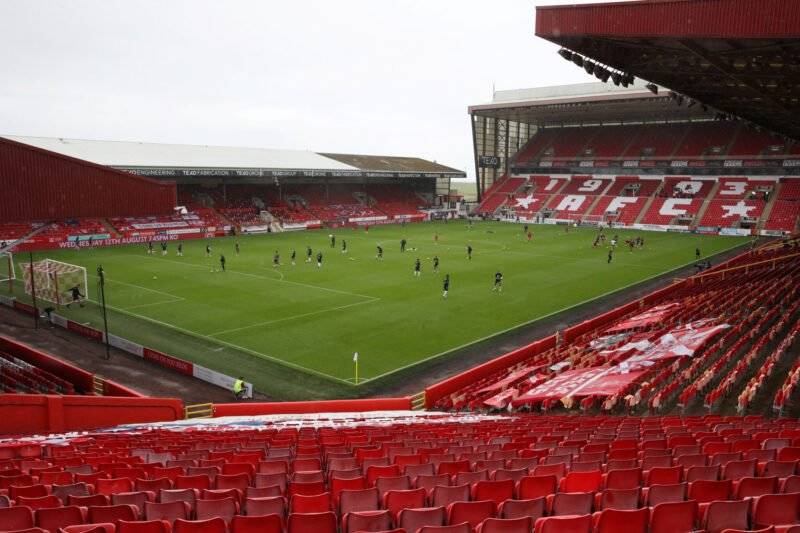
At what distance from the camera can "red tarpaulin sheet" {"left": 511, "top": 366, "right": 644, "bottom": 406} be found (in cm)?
1484

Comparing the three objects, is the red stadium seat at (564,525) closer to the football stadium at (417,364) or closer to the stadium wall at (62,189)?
the football stadium at (417,364)

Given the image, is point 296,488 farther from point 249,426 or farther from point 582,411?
point 582,411

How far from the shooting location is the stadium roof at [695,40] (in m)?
12.7

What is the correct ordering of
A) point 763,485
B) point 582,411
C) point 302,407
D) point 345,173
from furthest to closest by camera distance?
point 345,173, point 302,407, point 582,411, point 763,485

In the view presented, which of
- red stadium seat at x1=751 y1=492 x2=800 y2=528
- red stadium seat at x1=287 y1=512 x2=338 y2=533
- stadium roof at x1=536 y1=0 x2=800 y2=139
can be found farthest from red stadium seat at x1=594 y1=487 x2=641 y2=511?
stadium roof at x1=536 y1=0 x2=800 y2=139

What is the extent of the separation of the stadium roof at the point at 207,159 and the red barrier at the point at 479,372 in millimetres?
45160

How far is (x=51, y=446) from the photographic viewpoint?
12.1m

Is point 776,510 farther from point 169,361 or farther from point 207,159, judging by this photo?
point 207,159

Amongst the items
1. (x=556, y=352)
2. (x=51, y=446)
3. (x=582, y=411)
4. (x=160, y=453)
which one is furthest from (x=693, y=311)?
(x=51, y=446)

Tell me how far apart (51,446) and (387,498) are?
934cm

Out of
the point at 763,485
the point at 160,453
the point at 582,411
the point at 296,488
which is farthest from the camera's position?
the point at 582,411

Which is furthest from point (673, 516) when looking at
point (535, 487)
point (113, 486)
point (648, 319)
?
point (648, 319)

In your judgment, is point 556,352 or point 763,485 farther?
point 556,352

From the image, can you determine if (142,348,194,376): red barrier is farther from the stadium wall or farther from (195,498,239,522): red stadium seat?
(195,498,239,522): red stadium seat
